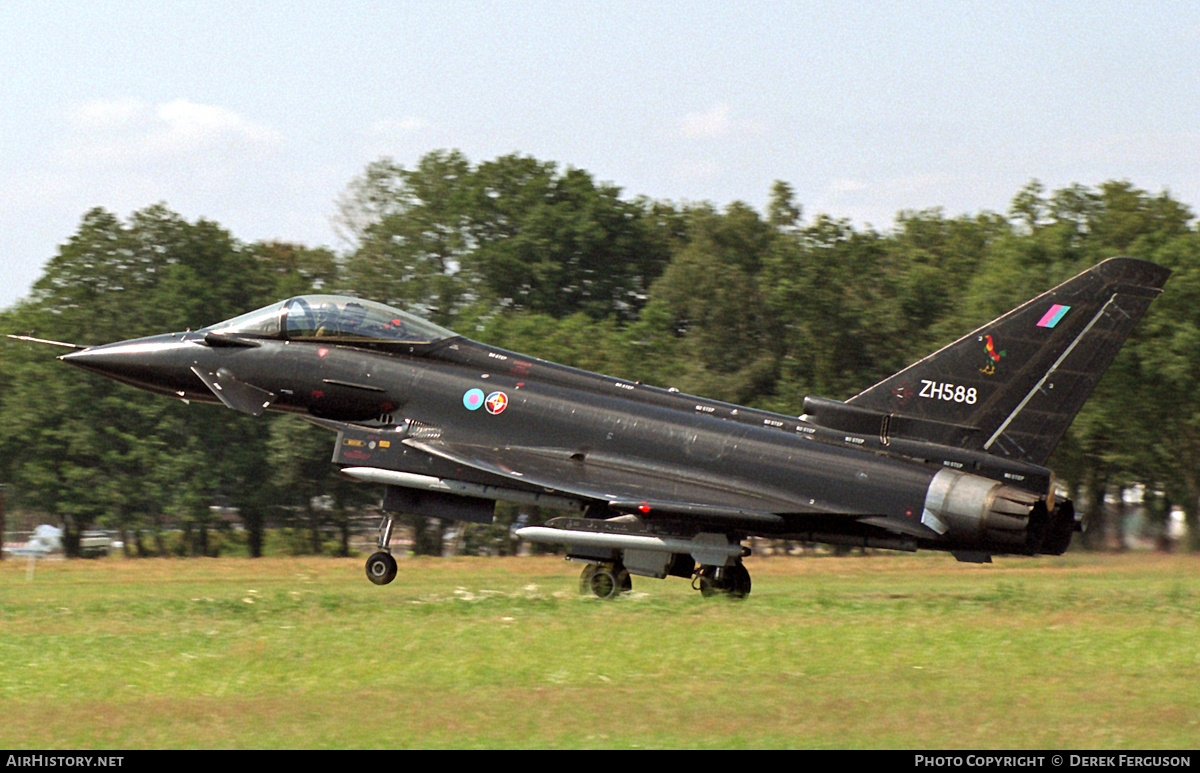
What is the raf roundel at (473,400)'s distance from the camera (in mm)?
17688

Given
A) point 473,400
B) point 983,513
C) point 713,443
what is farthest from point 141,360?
point 983,513

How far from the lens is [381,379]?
1806 cm

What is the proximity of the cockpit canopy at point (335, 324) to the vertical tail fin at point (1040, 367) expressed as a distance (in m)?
6.44

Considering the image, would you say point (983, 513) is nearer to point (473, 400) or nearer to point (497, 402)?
point (497, 402)

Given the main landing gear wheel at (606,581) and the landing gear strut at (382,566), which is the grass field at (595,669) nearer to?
the main landing gear wheel at (606,581)

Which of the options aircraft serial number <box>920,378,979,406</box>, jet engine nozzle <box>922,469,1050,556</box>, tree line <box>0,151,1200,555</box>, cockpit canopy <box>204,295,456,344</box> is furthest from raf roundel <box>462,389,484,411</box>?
tree line <box>0,151,1200,555</box>

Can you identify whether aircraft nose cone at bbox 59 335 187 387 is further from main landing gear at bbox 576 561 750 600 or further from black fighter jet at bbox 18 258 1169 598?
main landing gear at bbox 576 561 750 600

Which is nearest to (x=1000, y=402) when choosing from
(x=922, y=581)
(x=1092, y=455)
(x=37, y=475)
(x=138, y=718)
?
(x=922, y=581)

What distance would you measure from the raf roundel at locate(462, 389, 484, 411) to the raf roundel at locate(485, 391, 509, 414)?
0.32 ft

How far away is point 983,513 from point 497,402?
6.43 metres

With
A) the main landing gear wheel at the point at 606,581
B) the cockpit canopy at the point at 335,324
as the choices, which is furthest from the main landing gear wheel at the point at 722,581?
the cockpit canopy at the point at 335,324

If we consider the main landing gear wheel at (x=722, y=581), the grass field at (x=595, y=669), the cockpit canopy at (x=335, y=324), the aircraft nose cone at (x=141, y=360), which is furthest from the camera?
the aircraft nose cone at (x=141, y=360)

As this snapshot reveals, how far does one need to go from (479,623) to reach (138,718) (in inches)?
195

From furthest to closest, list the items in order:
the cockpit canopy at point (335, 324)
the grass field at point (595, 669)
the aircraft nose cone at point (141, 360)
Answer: the aircraft nose cone at point (141, 360) → the cockpit canopy at point (335, 324) → the grass field at point (595, 669)
